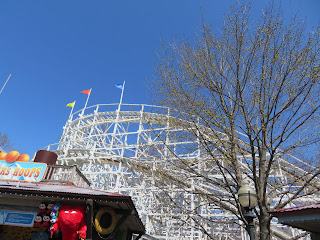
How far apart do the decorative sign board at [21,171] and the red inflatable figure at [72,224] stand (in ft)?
5.49

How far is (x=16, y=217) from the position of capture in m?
5.27

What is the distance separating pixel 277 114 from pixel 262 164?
4.23 ft

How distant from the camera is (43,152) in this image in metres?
8.55

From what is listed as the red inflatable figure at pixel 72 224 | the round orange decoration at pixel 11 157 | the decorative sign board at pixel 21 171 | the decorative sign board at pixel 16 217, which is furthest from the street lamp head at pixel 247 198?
the round orange decoration at pixel 11 157

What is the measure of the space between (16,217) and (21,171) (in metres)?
1.30

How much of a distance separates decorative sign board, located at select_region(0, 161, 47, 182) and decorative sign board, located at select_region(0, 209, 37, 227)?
891 mm

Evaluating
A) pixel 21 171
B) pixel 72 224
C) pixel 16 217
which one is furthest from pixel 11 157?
pixel 72 224

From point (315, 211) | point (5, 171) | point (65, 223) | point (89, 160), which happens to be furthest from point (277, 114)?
point (89, 160)

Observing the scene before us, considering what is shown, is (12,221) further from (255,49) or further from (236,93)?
(255,49)

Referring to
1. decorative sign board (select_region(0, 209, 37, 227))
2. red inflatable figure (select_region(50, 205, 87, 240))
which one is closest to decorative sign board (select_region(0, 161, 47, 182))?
decorative sign board (select_region(0, 209, 37, 227))

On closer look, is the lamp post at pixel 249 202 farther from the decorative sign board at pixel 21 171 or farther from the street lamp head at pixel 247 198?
the decorative sign board at pixel 21 171

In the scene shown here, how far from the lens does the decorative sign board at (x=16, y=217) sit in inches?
206

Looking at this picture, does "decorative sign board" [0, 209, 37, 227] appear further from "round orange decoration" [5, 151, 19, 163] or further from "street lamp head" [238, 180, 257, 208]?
"street lamp head" [238, 180, 257, 208]

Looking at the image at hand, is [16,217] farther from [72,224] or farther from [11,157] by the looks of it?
[11,157]
